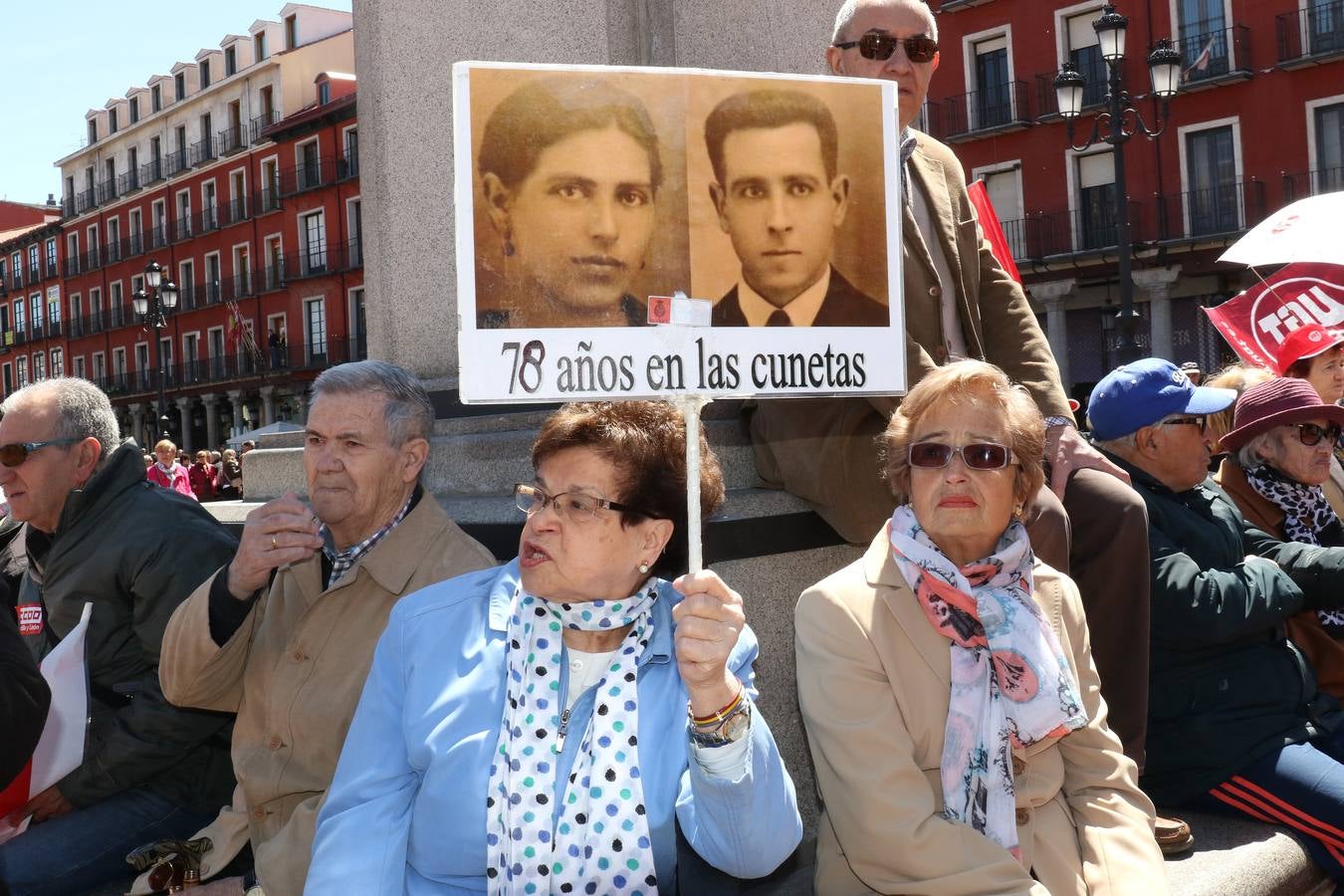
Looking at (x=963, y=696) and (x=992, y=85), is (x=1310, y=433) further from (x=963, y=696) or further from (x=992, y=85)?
(x=992, y=85)

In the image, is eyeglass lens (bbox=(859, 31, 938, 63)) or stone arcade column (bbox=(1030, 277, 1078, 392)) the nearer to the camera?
eyeglass lens (bbox=(859, 31, 938, 63))

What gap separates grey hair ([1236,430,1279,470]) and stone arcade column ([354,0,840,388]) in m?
2.24

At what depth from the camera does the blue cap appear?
3850 mm

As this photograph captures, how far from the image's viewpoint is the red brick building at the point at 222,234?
157 ft

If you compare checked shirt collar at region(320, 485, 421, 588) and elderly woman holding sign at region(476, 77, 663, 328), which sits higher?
elderly woman holding sign at region(476, 77, 663, 328)

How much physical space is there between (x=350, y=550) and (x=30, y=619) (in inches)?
46.2

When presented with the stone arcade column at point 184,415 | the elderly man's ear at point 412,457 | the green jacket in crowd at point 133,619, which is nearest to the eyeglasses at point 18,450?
the green jacket in crowd at point 133,619

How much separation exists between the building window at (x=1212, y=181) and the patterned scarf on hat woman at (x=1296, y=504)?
25771mm

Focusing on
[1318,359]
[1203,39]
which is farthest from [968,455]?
[1203,39]

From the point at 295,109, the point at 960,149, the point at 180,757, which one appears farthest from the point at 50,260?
the point at 180,757

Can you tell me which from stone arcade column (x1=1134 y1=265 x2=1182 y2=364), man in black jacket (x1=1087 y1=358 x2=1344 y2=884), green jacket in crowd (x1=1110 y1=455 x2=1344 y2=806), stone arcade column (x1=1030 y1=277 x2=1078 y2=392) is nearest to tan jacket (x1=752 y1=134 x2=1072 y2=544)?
man in black jacket (x1=1087 y1=358 x2=1344 y2=884)

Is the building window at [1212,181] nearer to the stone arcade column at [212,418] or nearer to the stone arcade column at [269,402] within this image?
the stone arcade column at [269,402]

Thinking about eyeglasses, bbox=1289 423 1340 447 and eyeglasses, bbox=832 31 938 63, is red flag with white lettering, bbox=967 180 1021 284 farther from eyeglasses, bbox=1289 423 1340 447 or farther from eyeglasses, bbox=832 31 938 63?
eyeglasses, bbox=1289 423 1340 447

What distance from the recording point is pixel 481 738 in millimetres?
2412
